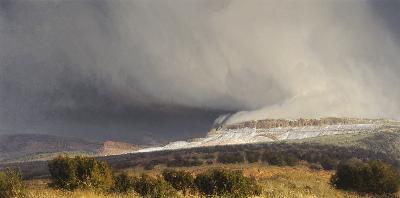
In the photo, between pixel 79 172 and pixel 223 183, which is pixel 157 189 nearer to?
pixel 223 183

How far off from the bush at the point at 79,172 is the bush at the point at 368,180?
76.2ft

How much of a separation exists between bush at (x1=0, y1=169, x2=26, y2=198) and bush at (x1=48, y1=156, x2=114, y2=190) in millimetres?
5026

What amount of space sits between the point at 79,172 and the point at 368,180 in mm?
27220

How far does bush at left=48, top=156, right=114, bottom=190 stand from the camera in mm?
31308

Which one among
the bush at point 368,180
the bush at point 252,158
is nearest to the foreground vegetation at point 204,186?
the bush at point 368,180

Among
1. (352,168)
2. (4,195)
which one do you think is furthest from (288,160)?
(4,195)

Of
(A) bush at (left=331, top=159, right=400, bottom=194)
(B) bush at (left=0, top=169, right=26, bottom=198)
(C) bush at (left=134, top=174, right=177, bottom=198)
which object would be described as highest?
(B) bush at (left=0, top=169, right=26, bottom=198)

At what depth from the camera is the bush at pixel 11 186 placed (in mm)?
20281

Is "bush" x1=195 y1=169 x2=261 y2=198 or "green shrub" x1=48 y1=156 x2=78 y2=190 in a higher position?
"green shrub" x1=48 y1=156 x2=78 y2=190

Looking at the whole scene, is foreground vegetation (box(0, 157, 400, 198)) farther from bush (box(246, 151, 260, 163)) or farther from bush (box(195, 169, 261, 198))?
bush (box(246, 151, 260, 163))

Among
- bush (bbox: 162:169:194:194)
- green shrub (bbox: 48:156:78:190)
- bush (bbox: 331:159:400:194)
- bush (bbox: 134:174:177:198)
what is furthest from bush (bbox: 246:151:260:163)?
green shrub (bbox: 48:156:78:190)

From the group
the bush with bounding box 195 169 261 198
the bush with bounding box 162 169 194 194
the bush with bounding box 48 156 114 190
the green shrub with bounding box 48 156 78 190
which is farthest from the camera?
the bush with bounding box 162 169 194 194

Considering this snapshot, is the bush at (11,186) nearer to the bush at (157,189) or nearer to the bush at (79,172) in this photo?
the bush at (79,172)

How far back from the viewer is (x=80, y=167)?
34.7 metres
